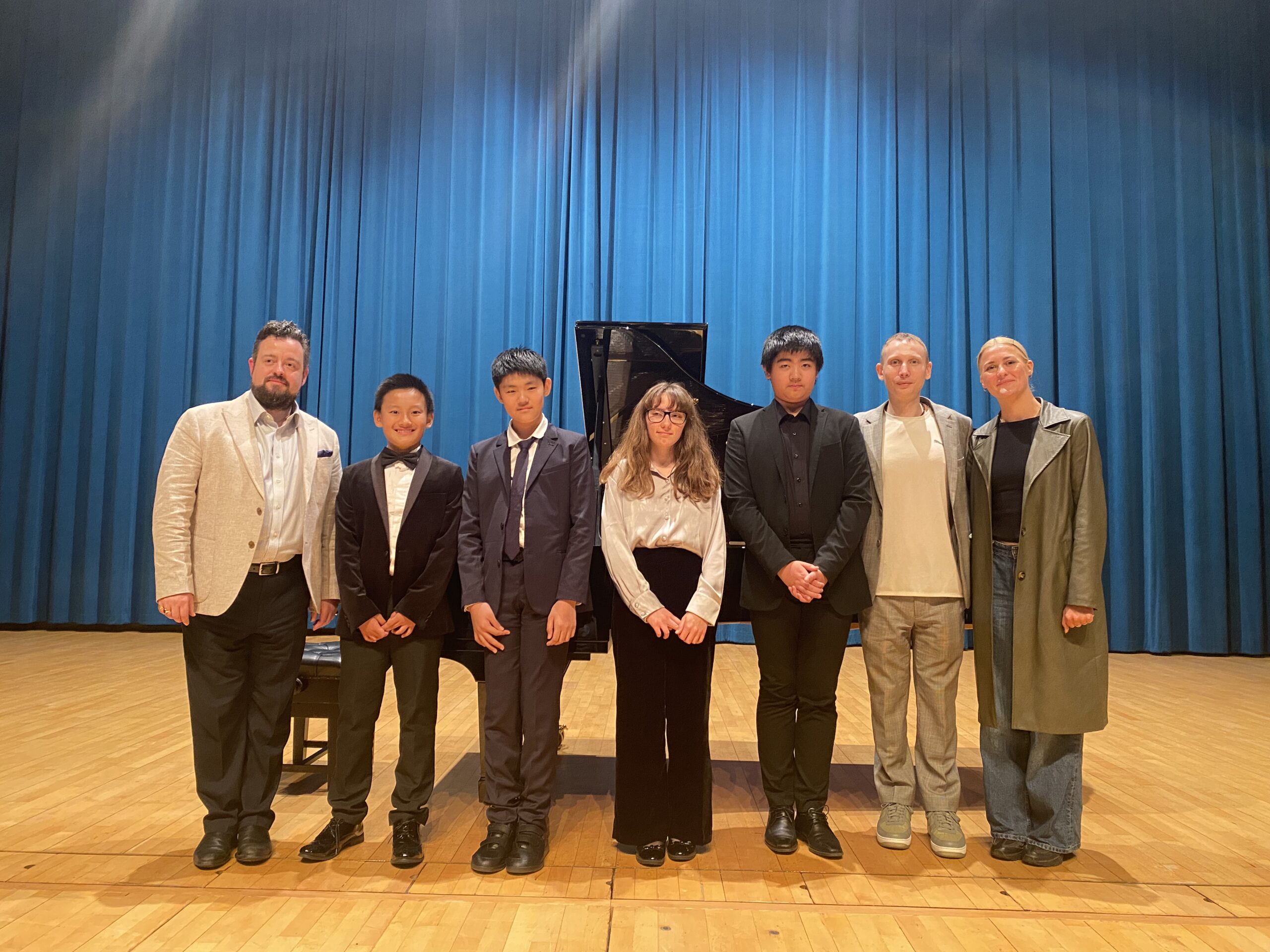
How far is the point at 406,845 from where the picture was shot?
2.22m

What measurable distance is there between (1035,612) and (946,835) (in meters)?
0.74

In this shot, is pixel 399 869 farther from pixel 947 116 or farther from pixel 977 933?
pixel 947 116

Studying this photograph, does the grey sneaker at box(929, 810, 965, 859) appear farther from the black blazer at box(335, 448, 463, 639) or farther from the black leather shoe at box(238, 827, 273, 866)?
the black leather shoe at box(238, 827, 273, 866)

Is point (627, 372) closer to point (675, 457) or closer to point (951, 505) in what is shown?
point (675, 457)

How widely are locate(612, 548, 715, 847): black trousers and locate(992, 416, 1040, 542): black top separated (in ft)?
3.29

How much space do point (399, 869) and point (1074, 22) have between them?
896cm

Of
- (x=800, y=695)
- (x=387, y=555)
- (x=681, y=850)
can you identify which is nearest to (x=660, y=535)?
(x=800, y=695)

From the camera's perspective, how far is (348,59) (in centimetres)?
745

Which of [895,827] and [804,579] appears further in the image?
[895,827]

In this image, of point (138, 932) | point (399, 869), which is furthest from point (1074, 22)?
point (138, 932)

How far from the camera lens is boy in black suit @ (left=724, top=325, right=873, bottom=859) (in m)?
2.29

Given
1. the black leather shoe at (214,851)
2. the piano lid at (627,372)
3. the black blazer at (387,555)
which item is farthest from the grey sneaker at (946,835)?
the black leather shoe at (214,851)

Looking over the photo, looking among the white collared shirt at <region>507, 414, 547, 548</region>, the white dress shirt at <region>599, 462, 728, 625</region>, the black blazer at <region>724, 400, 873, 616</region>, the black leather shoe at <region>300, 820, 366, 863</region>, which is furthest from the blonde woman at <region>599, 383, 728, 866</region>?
the black leather shoe at <region>300, 820, 366, 863</region>

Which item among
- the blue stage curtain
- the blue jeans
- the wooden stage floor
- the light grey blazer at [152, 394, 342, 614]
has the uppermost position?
the blue stage curtain
